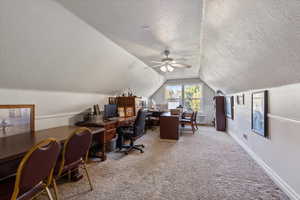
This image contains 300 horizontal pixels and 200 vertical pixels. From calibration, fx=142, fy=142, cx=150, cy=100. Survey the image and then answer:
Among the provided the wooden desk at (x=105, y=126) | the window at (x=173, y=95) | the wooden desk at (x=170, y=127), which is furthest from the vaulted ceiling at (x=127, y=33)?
the window at (x=173, y=95)

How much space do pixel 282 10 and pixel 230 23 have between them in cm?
71

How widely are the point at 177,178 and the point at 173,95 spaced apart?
577cm

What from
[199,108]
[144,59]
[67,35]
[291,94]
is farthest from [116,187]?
[199,108]

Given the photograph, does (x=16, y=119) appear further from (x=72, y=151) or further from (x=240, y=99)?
(x=240, y=99)

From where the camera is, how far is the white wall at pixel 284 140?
6.01 feet

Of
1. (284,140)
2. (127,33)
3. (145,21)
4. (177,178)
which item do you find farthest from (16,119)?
(284,140)

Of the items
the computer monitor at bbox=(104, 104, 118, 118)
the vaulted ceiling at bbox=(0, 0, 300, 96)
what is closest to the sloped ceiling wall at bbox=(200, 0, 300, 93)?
the vaulted ceiling at bbox=(0, 0, 300, 96)

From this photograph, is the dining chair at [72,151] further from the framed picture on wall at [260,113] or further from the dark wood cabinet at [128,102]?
the framed picture on wall at [260,113]

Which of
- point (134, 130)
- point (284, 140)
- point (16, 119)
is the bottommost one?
point (134, 130)

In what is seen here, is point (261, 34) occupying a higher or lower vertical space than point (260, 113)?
higher

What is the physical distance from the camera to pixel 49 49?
2076mm

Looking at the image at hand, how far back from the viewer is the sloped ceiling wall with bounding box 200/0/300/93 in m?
1.28

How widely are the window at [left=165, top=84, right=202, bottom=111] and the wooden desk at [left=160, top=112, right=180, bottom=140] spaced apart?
304cm

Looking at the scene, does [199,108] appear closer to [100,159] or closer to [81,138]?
[100,159]
